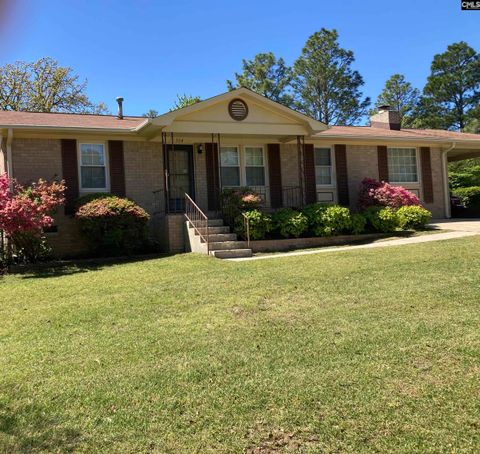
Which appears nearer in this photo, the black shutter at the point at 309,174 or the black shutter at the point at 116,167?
the black shutter at the point at 116,167

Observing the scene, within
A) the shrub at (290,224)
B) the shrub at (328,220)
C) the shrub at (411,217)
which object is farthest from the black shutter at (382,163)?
the shrub at (290,224)

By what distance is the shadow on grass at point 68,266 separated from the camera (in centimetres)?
1049

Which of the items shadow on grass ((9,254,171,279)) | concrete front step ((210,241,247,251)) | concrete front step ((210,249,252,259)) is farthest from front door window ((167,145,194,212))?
concrete front step ((210,249,252,259))

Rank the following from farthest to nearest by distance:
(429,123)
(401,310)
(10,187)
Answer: (429,123), (10,187), (401,310)

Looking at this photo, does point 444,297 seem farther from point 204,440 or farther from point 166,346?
point 204,440

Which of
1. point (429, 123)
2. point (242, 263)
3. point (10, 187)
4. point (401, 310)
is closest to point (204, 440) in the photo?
point (401, 310)

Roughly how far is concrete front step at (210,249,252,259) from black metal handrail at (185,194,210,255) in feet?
1.00

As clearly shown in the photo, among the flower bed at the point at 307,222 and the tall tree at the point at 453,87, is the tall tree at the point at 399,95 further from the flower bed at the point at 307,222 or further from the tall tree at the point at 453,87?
the flower bed at the point at 307,222

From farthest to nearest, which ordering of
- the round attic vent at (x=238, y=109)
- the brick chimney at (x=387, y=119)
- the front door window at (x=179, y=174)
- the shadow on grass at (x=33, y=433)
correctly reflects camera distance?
1. the brick chimney at (x=387, y=119)
2. the front door window at (x=179, y=174)
3. the round attic vent at (x=238, y=109)
4. the shadow on grass at (x=33, y=433)

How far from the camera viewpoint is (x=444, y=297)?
243 inches

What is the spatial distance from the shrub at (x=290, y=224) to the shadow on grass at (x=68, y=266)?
3.07 metres

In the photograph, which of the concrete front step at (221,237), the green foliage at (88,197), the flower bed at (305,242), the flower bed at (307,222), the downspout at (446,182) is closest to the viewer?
the concrete front step at (221,237)

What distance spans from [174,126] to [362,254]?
21.0 ft

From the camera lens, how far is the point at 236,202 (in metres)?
13.3
